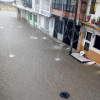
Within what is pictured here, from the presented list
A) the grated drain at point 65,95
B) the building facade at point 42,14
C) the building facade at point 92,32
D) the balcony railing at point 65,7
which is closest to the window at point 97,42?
the building facade at point 92,32

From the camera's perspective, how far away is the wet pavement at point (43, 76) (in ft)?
26.2

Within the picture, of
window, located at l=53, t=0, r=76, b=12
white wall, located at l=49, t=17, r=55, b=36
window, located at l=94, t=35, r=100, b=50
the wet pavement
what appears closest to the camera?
the wet pavement

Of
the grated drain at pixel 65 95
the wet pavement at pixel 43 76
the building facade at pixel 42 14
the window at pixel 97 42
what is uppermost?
the building facade at pixel 42 14

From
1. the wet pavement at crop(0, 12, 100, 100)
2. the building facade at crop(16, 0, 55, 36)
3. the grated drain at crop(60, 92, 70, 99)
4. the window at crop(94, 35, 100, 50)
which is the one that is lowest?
the grated drain at crop(60, 92, 70, 99)

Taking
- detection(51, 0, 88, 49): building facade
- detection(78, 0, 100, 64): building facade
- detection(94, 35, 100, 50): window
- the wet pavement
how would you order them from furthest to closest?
detection(51, 0, 88, 49): building facade
detection(94, 35, 100, 50): window
detection(78, 0, 100, 64): building facade
the wet pavement

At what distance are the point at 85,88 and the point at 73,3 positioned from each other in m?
9.13

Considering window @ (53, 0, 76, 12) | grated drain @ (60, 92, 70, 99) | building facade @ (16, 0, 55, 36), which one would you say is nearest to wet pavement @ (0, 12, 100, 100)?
grated drain @ (60, 92, 70, 99)

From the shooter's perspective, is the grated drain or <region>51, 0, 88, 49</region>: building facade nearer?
the grated drain

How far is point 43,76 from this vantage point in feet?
32.3

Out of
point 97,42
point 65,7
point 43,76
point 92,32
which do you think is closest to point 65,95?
point 43,76

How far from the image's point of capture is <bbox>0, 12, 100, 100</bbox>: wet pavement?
26.2ft

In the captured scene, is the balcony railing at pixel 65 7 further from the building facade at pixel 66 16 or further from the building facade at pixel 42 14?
the building facade at pixel 42 14

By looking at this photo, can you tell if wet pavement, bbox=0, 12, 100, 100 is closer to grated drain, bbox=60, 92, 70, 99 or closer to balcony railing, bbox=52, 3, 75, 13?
grated drain, bbox=60, 92, 70, 99

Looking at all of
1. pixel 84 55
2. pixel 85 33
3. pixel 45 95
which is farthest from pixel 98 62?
pixel 45 95
